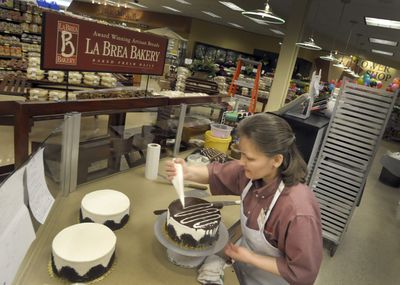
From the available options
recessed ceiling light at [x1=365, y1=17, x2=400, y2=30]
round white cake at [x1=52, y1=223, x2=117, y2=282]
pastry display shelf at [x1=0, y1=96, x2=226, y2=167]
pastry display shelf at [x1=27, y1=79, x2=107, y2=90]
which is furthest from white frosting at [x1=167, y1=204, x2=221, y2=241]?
recessed ceiling light at [x1=365, y1=17, x2=400, y2=30]

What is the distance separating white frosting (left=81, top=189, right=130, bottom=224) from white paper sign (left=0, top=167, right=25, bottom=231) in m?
0.40

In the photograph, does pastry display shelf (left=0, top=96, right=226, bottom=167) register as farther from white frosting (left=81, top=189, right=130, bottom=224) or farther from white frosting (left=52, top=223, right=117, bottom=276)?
white frosting (left=52, top=223, right=117, bottom=276)

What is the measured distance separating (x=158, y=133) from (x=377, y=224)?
371 cm

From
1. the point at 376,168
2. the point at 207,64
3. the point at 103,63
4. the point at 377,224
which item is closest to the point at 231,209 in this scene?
the point at 103,63

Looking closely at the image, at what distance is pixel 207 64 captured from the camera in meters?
5.76

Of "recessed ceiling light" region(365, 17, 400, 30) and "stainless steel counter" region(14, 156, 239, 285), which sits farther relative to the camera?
"recessed ceiling light" region(365, 17, 400, 30)

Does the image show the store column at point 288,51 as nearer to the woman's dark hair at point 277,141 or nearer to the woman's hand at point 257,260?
the woman's dark hair at point 277,141

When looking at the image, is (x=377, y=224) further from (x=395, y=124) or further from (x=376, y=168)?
(x=395, y=124)

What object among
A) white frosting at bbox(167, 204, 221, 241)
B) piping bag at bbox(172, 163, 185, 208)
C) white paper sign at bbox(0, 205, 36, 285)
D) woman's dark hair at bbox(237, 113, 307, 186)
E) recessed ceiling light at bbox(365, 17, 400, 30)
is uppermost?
recessed ceiling light at bbox(365, 17, 400, 30)

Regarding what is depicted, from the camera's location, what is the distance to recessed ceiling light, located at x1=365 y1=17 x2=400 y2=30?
23.2 ft

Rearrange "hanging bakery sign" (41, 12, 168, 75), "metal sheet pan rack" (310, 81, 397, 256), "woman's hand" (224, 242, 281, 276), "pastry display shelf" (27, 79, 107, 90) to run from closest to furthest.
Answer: "woman's hand" (224, 242, 281, 276), "hanging bakery sign" (41, 12, 168, 75), "metal sheet pan rack" (310, 81, 397, 256), "pastry display shelf" (27, 79, 107, 90)

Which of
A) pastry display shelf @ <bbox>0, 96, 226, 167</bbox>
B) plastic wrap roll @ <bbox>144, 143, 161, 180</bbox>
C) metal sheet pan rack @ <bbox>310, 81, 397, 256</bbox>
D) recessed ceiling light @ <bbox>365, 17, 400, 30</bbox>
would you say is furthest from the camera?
recessed ceiling light @ <bbox>365, 17, 400, 30</bbox>

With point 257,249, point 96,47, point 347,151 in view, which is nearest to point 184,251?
point 257,249

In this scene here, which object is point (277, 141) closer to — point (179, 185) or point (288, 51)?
point (179, 185)
